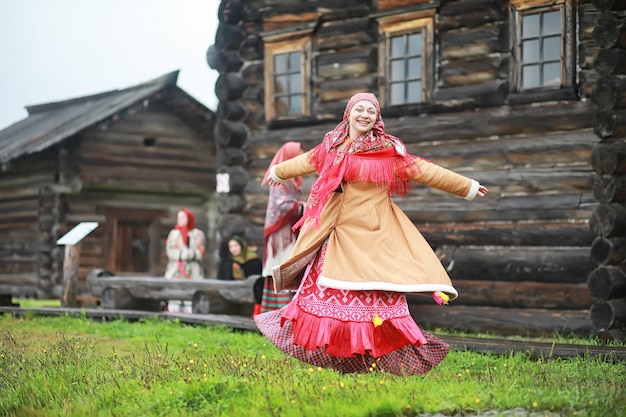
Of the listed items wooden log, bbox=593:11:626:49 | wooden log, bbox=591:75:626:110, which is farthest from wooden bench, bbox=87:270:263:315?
wooden log, bbox=593:11:626:49

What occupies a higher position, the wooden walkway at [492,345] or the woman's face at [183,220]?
the woman's face at [183,220]

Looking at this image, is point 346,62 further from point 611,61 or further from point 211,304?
point 611,61

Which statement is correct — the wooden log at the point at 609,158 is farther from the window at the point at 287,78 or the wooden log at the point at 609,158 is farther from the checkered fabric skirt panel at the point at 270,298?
the window at the point at 287,78

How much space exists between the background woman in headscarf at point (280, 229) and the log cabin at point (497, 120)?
2.10 meters

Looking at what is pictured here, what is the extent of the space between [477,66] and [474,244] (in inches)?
81.9

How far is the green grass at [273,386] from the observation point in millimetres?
5020

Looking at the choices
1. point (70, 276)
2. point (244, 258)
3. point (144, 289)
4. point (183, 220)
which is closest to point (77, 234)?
point (70, 276)

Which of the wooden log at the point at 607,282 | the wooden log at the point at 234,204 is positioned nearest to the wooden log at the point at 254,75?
the wooden log at the point at 234,204

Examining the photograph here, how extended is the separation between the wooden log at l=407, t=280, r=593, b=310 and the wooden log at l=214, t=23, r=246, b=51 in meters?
4.76

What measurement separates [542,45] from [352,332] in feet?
19.0

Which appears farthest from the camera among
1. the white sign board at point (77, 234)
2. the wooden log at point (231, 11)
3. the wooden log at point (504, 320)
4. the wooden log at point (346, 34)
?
the wooden log at point (231, 11)

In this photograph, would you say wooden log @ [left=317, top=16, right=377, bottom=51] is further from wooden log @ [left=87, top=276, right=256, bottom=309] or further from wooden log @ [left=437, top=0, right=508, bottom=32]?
wooden log @ [left=87, top=276, right=256, bottom=309]

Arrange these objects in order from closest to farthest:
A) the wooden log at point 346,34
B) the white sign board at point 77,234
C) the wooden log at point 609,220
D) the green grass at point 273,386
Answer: the green grass at point 273,386, the wooden log at point 609,220, the wooden log at point 346,34, the white sign board at point 77,234

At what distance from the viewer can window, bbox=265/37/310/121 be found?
13211mm
